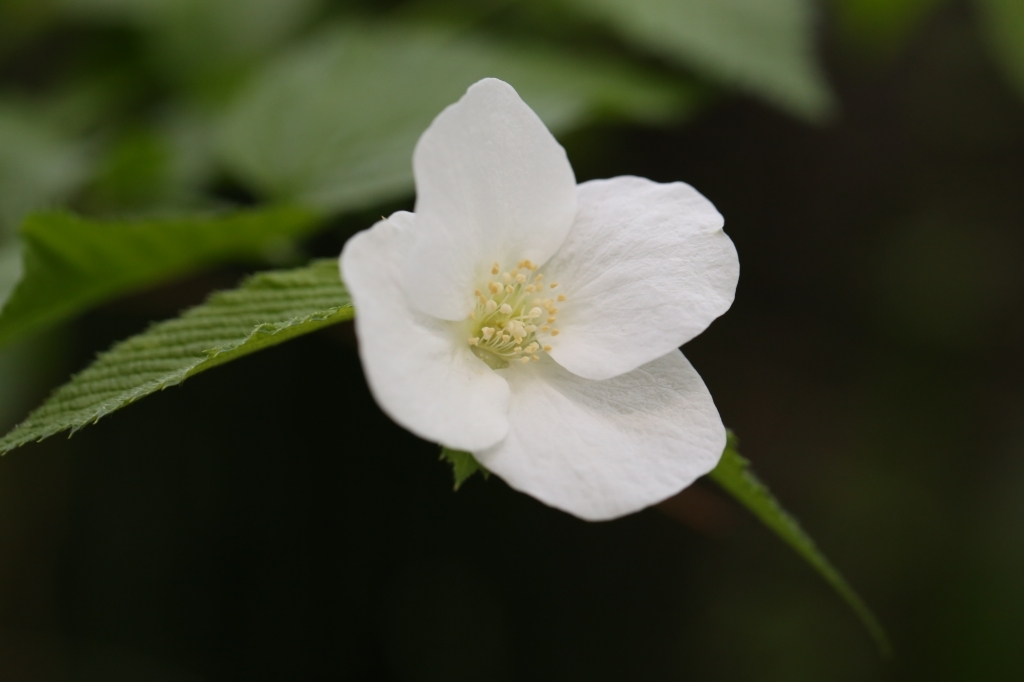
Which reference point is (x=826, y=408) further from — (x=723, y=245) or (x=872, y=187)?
(x=723, y=245)

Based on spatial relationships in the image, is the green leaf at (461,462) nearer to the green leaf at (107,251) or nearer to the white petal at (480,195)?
the white petal at (480,195)

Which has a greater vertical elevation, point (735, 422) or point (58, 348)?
point (58, 348)

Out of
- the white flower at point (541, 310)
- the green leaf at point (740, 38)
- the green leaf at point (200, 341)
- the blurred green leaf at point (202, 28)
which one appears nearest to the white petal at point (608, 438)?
the white flower at point (541, 310)

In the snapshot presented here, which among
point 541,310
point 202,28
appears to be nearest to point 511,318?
point 541,310

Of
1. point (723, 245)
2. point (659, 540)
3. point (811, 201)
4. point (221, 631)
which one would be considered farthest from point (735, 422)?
point (723, 245)

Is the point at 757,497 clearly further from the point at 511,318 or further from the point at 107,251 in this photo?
the point at 107,251

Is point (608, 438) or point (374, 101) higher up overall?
point (374, 101)

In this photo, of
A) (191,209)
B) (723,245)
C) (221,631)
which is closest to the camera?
(723,245)
